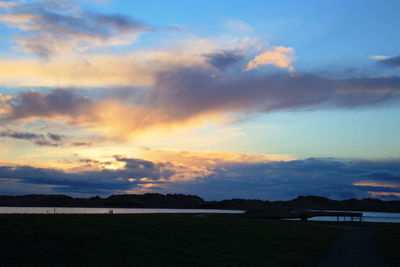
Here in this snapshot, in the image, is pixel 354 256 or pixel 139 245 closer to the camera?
pixel 139 245

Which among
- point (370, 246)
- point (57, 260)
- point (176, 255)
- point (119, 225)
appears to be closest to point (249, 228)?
point (370, 246)

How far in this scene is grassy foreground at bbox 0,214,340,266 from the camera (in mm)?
25656

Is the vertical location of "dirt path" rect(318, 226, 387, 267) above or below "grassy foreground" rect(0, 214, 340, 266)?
below

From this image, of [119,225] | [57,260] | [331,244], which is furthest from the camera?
[331,244]

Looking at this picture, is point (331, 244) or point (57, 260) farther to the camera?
point (331, 244)

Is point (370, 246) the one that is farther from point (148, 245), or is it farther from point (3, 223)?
point (3, 223)

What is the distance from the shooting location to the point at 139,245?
104 ft

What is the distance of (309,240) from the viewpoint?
150 feet

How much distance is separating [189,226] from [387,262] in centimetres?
2108

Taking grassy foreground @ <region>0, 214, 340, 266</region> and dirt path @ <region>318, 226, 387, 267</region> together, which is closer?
grassy foreground @ <region>0, 214, 340, 266</region>

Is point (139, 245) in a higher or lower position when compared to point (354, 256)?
higher

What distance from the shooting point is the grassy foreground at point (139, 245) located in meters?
25.7

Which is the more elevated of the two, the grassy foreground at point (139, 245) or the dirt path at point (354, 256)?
the grassy foreground at point (139, 245)

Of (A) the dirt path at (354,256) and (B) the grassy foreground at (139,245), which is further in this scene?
(A) the dirt path at (354,256)
